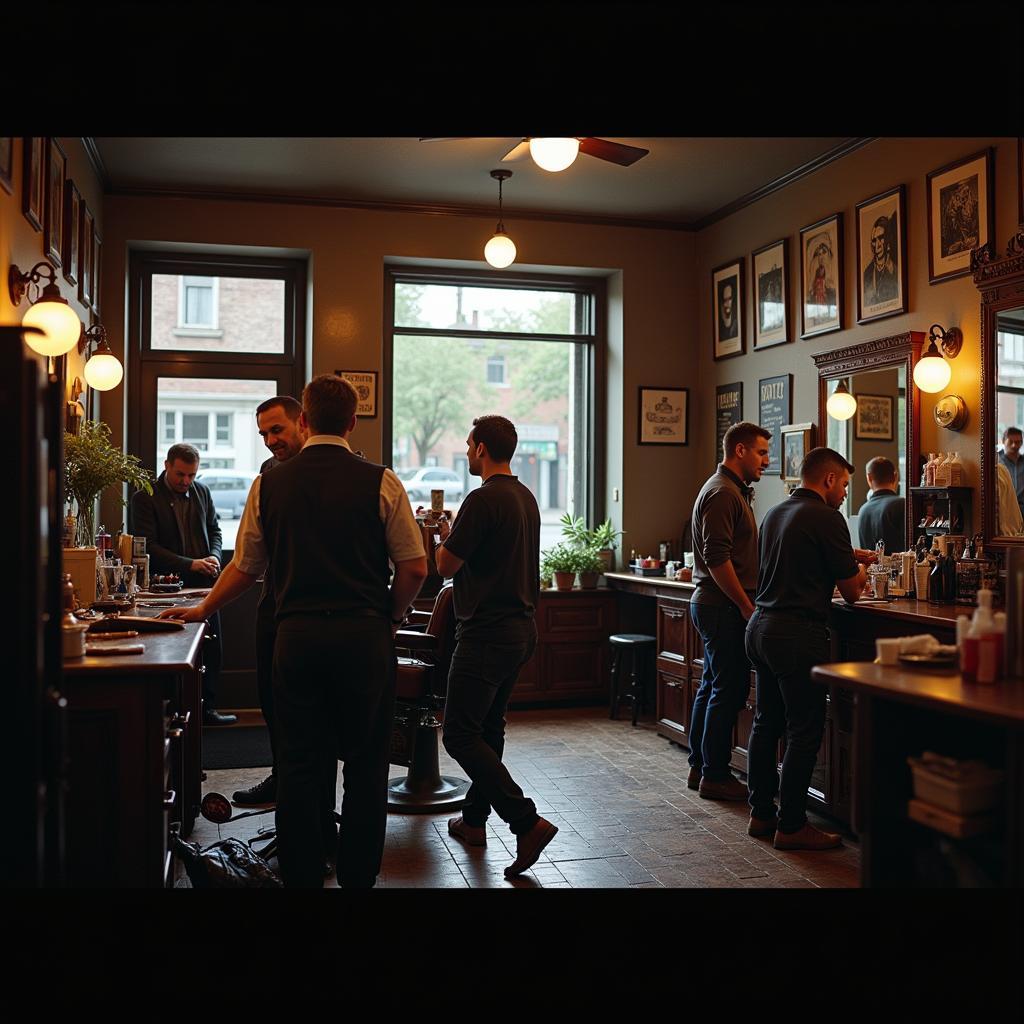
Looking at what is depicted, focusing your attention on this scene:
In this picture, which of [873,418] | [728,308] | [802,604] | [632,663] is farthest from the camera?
[728,308]

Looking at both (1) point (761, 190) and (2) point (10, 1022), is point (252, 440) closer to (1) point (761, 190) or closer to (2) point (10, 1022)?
(1) point (761, 190)

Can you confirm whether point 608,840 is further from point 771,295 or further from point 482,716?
point 771,295

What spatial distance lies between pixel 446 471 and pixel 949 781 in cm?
563

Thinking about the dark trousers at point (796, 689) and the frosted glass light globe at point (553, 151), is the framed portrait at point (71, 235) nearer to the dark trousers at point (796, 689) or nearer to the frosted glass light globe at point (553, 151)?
the frosted glass light globe at point (553, 151)

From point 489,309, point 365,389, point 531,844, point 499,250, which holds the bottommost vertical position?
point 531,844

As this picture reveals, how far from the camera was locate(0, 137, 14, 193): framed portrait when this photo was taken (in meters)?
3.86

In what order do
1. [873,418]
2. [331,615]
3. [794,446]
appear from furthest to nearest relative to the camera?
1. [794,446]
2. [873,418]
3. [331,615]

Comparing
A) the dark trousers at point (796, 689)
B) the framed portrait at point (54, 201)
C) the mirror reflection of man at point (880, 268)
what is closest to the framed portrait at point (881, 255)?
the mirror reflection of man at point (880, 268)

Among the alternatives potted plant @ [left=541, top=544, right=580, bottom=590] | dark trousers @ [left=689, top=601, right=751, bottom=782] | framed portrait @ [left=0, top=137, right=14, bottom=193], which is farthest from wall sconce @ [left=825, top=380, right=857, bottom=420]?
framed portrait @ [left=0, top=137, right=14, bottom=193]

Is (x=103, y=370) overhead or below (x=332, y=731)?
overhead

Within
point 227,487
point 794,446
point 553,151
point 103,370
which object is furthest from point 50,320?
point 794,446

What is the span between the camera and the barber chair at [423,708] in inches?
178

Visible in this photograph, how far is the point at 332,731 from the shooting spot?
3.32 meters

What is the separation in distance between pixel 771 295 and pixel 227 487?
3.97m
